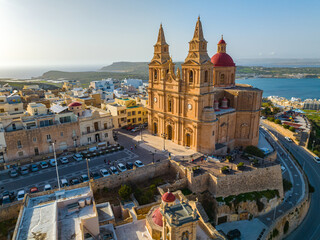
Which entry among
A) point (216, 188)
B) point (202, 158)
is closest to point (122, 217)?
point (216, 188)

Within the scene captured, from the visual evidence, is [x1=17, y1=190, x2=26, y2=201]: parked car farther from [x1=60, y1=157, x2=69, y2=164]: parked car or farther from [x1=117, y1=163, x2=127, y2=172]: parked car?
[x1=117, y1=163, x2=127, y2=172]: parked car

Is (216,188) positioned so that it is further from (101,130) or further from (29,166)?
(29,166)

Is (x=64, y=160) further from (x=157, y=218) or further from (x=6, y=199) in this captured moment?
(x=157, y=218)

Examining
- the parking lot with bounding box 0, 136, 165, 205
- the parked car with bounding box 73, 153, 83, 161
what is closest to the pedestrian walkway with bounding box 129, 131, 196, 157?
the parking lot with bounding box 0, 136, 165, 205

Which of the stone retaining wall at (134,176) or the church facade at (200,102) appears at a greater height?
the church facade at (200,102)

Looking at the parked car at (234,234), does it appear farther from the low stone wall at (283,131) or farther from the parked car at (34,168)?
the low stone wall at (283,131)

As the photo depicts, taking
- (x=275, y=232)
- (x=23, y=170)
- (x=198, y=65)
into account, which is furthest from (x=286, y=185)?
(x=23, y=170)

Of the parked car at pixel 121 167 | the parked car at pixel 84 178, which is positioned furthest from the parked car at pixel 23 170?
the parked car at pixel 121 167
